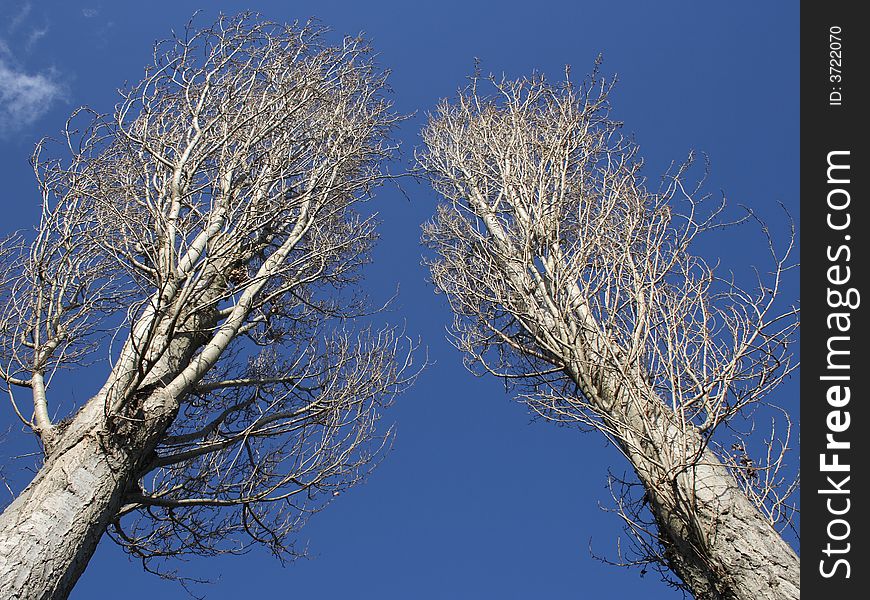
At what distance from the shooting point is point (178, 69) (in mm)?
5926

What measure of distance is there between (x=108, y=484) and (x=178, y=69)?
347 centimetres

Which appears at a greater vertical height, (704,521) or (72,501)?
(704,521)

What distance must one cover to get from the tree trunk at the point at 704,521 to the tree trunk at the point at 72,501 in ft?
8.93

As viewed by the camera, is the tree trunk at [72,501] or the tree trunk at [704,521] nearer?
the tree trunk at [72,501]

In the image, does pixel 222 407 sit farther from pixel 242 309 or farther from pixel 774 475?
pixel 774 475

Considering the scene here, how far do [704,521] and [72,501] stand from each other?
319cm

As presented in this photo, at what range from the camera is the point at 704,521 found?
3771 millimetres

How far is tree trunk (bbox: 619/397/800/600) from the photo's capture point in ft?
11.4

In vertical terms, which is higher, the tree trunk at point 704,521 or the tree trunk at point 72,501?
the tree trunk at point 704,521

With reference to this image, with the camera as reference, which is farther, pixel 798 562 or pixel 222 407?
pixel 222 407

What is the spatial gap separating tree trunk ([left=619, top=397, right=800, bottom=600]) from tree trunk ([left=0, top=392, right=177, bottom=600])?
8.93 feet

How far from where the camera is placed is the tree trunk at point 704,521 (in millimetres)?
3479
